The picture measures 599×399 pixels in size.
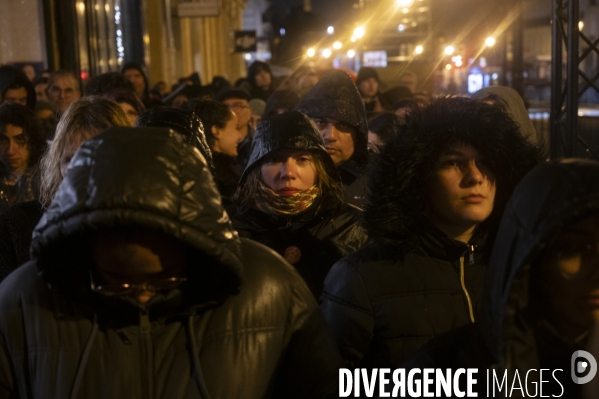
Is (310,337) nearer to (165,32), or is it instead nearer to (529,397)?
(529,397)

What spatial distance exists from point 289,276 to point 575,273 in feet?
2.48

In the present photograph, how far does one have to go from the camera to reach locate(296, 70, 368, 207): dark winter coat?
5258mm

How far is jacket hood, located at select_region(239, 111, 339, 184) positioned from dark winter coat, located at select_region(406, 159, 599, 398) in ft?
7.12

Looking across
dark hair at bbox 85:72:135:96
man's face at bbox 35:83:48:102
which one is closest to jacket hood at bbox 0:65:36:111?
dark hair at bbox 85:72:135:96

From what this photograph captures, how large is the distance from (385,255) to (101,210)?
1.24m

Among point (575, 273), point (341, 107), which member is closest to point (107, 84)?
point (341, 107)

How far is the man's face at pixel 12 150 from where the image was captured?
5.19 metres

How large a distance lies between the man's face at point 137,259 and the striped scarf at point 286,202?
6.05 ft

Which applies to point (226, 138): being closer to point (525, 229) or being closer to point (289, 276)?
point (289, 276)

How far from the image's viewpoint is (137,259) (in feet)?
6.86

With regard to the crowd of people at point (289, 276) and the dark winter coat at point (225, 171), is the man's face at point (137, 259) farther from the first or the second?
the dark winter coat at point (225, 171)

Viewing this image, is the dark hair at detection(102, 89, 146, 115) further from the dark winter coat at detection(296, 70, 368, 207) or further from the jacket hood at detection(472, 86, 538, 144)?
the jacket hood at detection(472, 86, 538, 144)

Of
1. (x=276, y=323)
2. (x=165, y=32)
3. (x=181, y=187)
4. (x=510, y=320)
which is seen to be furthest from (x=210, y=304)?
(x=165, y=32)

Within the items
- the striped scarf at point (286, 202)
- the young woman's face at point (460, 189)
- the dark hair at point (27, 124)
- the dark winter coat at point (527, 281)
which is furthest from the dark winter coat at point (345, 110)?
the dark winter coat at point (527, 281)
